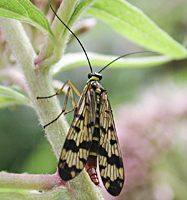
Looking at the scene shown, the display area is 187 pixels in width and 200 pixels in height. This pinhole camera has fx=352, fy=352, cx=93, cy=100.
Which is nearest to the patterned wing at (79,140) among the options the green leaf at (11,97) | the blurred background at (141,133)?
the green leaf at (11,97)

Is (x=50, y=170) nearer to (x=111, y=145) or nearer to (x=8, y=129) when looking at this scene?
(x=8, y=129)

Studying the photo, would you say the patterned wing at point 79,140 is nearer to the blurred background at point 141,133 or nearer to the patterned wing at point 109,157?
the patterned wing at point 109,157

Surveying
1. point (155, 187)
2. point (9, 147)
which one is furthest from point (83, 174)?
point (9, 147)

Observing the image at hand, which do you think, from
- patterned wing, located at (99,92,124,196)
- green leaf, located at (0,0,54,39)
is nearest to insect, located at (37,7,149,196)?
patterned wing, located at (99,92,124,196)

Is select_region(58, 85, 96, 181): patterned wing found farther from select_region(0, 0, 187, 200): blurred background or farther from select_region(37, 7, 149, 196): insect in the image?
select_region(0, 0, 187, 200): blurred background

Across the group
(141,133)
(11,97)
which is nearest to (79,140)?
(11,97)
